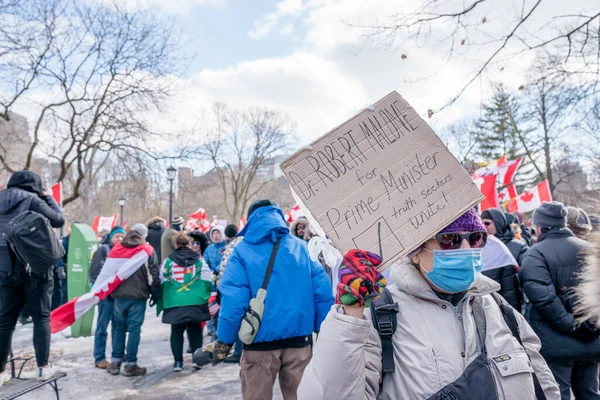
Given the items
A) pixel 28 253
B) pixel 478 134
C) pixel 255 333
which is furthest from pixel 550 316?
pixel 478 134

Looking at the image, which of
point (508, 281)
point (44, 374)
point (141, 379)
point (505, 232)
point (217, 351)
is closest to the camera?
point (217, 351)

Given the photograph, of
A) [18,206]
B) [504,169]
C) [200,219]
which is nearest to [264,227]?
[18,206]

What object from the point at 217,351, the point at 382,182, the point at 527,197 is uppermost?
the point at 527,197

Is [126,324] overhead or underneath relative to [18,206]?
underneath

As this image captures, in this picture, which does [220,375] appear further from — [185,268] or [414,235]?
[414,235]

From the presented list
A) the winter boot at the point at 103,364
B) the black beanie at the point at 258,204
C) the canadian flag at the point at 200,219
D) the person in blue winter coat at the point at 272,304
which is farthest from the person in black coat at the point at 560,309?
the canadian flag at the point at 200,219

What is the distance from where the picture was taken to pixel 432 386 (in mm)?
1728

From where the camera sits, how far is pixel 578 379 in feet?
13.0

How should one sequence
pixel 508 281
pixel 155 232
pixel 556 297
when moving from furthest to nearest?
pixel 155 232 < pixel 508 281 < pixel 556 297

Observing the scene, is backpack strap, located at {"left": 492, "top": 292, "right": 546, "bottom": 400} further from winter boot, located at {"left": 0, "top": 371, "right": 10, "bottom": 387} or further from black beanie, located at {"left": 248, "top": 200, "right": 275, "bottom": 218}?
winter boot, located at {"left": 0, "top": 371, "right": 10, "bottom": 387}

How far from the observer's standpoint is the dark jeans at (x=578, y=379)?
12.4 feet

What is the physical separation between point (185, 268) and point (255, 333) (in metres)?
3.14

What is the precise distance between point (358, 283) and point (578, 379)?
11.4ft

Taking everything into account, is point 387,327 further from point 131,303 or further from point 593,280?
point 131,303
